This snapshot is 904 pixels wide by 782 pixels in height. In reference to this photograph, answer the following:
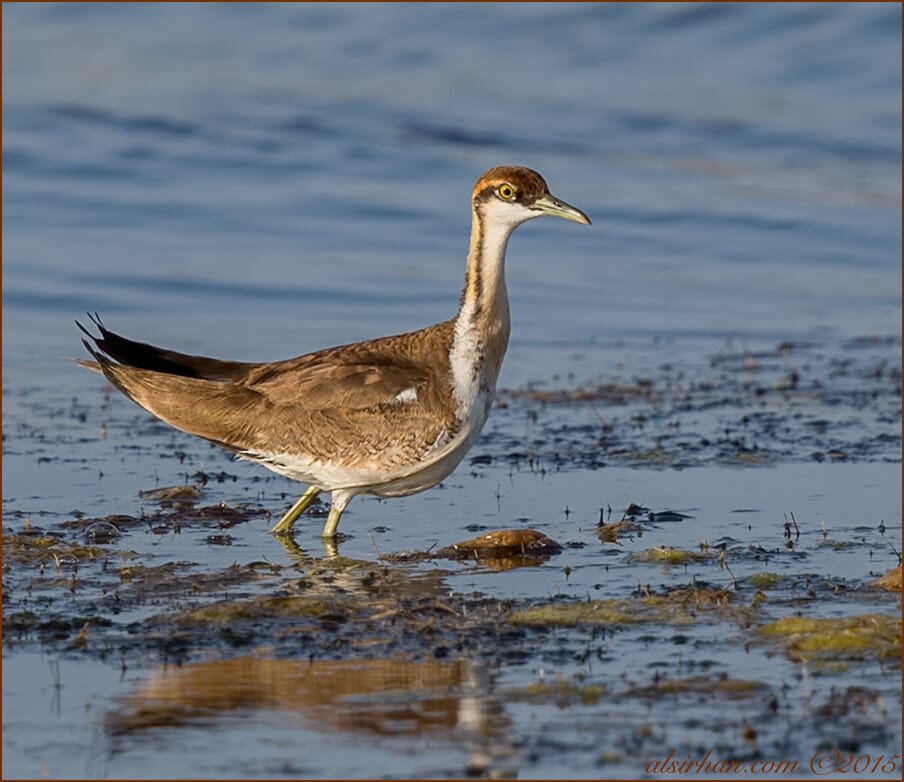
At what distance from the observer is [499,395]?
1190cm

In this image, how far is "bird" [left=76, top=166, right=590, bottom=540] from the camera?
8.45 m

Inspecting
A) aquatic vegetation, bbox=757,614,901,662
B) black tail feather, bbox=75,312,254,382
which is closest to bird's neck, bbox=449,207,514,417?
black tail feather, bbox=75,312,254,382

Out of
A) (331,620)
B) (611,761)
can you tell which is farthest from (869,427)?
(611,761)

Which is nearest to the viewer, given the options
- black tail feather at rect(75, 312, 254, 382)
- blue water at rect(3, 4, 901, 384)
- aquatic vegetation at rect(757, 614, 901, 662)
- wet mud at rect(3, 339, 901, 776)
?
wet mud at rect(3, 339, 901, 776)

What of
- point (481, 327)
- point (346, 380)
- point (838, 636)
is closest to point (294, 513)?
point (346, 380)

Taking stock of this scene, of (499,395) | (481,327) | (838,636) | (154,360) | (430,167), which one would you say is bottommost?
(838,636)

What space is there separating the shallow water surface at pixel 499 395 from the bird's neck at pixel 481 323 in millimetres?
736

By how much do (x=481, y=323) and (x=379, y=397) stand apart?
0.60m

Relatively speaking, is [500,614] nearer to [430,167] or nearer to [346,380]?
[346,380]

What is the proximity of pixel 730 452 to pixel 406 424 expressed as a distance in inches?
103

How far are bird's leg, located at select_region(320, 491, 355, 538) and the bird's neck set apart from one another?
75 cm

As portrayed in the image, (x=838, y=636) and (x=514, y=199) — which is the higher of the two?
(x=514, y=199)

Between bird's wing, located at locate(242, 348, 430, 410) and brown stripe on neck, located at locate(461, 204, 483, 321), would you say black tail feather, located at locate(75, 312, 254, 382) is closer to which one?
bird's wing, located at locate(242, 348, 430, 410)

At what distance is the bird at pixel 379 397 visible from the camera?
8.45 m
